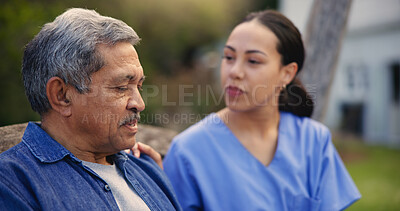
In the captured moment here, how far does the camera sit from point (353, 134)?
10125 mm

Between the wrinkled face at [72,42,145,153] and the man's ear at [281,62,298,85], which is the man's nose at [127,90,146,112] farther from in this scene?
the man's ear at [281,62,298,85]

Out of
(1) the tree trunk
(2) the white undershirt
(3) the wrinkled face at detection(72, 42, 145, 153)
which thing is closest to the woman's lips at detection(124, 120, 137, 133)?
(3) the wrinkled face at detection(72, 42, 145, 153)

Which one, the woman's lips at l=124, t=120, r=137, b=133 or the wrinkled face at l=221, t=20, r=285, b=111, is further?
the wrinkled face at l=221, t=20, r=285, b=111

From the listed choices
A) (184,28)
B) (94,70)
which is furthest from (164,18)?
(94,70)

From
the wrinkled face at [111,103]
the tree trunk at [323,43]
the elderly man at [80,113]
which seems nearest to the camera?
the elderly man at [80,113]

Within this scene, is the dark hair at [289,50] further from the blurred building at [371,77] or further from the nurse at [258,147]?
the blurred building at [371,77]

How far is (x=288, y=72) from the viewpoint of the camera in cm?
266

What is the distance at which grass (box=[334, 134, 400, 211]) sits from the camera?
5172 millimetres

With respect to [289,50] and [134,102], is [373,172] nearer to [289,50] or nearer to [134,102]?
[289,50]

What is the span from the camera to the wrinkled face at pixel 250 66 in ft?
8.02

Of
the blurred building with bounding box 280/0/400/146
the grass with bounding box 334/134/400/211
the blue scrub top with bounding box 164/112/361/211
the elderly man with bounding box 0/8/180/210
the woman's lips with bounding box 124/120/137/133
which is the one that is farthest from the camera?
the blurred building with bounding box 280/0/400/146

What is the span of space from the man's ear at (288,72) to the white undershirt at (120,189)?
4.68 ft

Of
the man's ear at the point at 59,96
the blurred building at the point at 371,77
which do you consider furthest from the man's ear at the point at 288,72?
the blurred building at the point at 371,77

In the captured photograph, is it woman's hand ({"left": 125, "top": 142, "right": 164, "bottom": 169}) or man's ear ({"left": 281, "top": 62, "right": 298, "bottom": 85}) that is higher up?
man's ear ({"left": 281, "top": 62, "right": 298, "bottom": 85})
